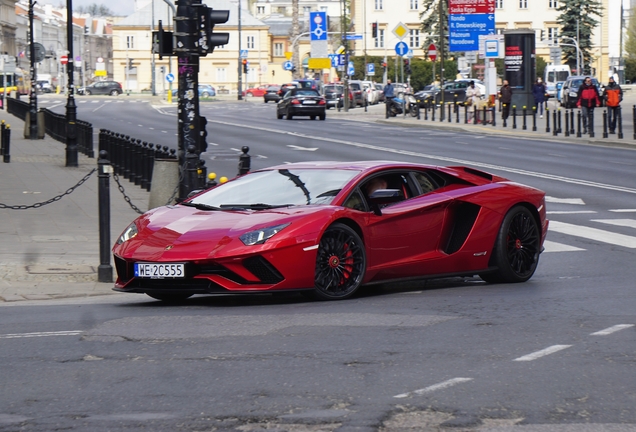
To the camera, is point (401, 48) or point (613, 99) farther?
point (401, 48)

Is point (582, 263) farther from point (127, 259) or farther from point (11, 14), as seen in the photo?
point (11, 14)

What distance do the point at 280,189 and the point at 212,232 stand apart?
1089 mm

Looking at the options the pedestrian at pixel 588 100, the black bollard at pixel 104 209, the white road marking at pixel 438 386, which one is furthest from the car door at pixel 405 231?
the pedestrian at pixel 588 100

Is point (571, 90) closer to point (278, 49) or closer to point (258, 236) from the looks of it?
point (258, 236)

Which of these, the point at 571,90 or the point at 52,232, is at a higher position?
the point at 571,90

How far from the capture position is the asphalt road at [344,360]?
5434 mm

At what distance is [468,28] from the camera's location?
59.1 meters

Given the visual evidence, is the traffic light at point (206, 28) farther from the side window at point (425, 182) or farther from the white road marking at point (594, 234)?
the white road marking at point (594, 234)

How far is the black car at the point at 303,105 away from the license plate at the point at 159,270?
161 feet

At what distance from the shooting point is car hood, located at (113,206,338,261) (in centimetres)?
902

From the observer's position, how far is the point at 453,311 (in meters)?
8.80

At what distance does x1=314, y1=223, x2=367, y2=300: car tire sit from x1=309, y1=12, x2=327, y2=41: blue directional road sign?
71144 millimetres

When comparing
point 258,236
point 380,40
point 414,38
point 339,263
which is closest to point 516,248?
point 339,263

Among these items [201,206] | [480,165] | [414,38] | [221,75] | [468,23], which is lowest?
[480,165]
